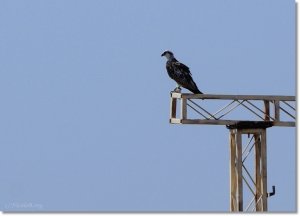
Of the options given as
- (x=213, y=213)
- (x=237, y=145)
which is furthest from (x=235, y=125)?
(x=213, y=213)

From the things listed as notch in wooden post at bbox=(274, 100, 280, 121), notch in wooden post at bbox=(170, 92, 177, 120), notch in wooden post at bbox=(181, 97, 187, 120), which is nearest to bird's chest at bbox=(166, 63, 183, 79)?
notch in wooden post at bbox=(170, 92, 177, 120)

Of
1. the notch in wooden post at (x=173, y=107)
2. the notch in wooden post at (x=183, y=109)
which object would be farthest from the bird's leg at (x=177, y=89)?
the notch in wooden post at (x=183, y=109)

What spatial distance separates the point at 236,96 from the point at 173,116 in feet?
4.35

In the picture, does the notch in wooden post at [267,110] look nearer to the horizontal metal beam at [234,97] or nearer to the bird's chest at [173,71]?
the horizontal metal beam at [234,97]

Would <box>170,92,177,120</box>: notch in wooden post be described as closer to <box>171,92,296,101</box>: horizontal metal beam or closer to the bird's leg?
<box>171,92,296,101</box>: horizontal metal beam

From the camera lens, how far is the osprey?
32.5m

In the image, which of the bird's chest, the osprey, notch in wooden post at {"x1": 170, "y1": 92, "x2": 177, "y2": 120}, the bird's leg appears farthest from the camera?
the bird's chest

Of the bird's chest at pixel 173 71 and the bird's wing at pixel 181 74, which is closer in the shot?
the bird's wing at pixel 181 74

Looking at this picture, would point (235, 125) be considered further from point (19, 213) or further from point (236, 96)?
point (19, 213)

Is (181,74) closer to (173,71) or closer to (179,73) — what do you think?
(179,73)

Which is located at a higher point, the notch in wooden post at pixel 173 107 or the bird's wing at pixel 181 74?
the bird's wing at pixel 181 74

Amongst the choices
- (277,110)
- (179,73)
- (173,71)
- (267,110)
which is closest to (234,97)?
(267,110)

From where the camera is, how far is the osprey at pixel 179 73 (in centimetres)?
3247

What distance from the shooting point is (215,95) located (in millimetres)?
29766
